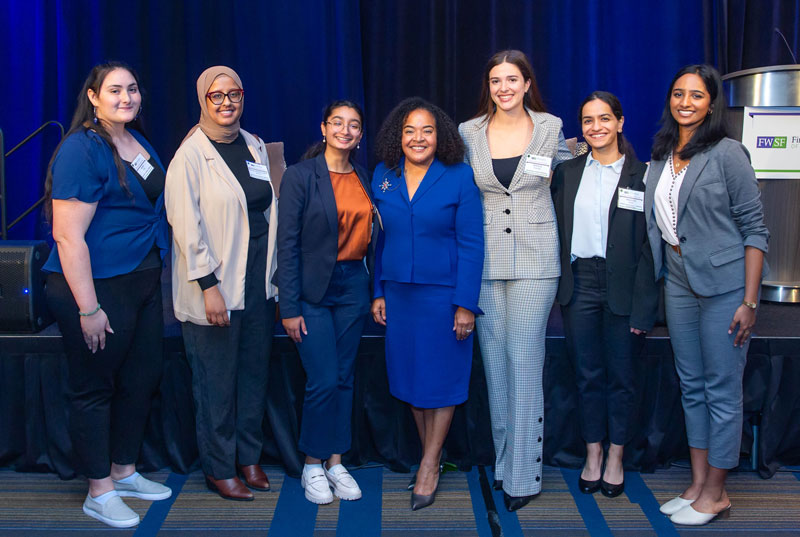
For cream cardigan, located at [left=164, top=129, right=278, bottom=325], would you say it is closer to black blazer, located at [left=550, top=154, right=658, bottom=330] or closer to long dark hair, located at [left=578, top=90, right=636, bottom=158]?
black blazer, located at [left=550, top=154, right=658, bottom=330]

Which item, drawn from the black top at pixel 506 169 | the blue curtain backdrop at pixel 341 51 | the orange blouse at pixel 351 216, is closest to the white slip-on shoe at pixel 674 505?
the black top at pixel 506 169

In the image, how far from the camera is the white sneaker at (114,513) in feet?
8.01

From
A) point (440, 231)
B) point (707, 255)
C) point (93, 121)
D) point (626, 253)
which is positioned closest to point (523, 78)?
point (440, 231)

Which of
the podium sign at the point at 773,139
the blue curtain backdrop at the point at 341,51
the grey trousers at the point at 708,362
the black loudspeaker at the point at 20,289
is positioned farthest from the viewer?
the blue curtain backdrop at the point at 341,51

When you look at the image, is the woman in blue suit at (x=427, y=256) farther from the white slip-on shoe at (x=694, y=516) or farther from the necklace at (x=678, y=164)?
the white slip-on shoe at (x=694, y=516)

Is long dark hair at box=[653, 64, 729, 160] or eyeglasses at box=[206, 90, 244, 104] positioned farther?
eyeglasses at box=[206, 90, 244, 104]

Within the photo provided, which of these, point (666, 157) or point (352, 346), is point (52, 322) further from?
point (666, 157)

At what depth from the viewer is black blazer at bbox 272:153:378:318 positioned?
2.42 metres

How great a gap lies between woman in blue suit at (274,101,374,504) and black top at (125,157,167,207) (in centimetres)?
43

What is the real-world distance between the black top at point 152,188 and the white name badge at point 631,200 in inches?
62.7

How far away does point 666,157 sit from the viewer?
2439mm

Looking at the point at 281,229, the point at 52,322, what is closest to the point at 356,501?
the point at 281,229

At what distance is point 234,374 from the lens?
255cm

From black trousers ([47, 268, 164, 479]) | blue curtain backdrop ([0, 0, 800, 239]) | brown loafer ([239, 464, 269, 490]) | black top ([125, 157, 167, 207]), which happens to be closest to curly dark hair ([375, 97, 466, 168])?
black top ([125, 157, 167, 207])
